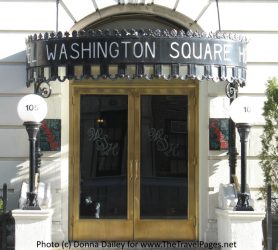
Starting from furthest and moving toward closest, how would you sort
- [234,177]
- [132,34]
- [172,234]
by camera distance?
[172,234], [234,177], [132,34]

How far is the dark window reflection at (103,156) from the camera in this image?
1283 centimetres

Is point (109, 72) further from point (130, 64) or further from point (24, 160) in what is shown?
point (24, 160)

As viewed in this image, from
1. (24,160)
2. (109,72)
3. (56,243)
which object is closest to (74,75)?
(109,72)

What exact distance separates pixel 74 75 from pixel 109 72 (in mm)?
545

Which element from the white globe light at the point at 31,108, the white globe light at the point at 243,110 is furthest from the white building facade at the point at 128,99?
the white globe light at the point at 31,108

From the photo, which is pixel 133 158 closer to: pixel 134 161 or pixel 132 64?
pixel 134 161

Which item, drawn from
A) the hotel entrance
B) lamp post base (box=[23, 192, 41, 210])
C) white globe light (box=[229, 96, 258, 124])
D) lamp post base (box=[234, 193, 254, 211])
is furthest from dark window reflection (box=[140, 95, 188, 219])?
lamp post base (box=[23, 192, 41, 210])

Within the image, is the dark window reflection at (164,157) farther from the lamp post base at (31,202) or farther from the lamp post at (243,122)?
the lamp post base at (31,202)

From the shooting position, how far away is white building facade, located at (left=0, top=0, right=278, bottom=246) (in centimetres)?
1243

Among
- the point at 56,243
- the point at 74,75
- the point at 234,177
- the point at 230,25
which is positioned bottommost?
the point at 56,243

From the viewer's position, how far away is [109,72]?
35.8ft

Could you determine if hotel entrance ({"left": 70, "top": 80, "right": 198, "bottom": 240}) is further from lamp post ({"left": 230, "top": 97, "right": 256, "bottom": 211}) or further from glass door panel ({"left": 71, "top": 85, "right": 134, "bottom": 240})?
lamp post ({"left": 230, "top": 97, "right": 256, "bottom": 211})

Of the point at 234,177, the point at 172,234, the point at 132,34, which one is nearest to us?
the point at 132,34

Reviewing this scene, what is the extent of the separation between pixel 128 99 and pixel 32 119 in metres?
2.53
